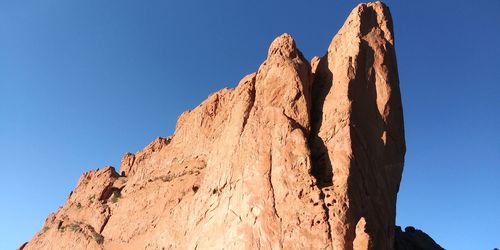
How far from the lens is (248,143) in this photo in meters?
27.7

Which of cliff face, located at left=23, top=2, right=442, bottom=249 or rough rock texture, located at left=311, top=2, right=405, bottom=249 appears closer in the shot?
cliff face, located at left=23, top=2, right=442, bottom=249

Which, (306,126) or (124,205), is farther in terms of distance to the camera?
(124,205)

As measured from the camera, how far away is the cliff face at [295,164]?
23016 millimetres

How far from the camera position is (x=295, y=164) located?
80.3 feet

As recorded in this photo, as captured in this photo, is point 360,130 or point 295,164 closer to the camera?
point 295,164

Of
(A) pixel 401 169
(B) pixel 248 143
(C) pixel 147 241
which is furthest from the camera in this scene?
(C) pixel 147 241

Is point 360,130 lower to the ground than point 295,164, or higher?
higher

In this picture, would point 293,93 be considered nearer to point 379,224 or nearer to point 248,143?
point 248,143

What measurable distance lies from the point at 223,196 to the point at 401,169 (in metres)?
11.9

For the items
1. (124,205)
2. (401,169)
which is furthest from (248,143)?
(124,205)

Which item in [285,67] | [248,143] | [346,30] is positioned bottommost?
[248,143]

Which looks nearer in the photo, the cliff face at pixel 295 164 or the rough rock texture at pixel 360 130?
the cliff face at pixel 295 164

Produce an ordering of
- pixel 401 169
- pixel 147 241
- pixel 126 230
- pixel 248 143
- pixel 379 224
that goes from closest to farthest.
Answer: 1. pixel 379 224
2. pixel 248 143
3. pixel 401 169
4. pixel 147 241
5. pixel 126 230

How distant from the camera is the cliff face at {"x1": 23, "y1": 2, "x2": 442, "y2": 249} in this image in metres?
23.0
